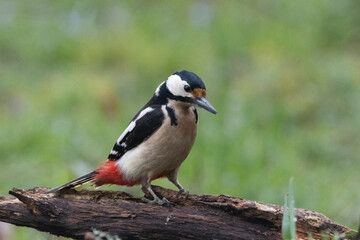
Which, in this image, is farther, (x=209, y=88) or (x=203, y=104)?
(x=209, y=88)

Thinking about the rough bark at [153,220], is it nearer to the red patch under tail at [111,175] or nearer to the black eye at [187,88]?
the red patch under tail at [111,175]

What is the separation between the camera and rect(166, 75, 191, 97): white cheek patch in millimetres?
3746

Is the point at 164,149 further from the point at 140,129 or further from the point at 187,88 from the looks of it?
the point at 187,88

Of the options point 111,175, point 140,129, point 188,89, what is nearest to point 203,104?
point 188,89

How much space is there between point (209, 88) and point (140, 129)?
2.99 meters

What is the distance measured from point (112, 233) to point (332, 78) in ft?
13.9

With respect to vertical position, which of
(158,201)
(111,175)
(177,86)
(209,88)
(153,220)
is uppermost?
(209,88)

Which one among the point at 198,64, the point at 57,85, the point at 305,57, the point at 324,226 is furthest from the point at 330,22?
the point at 324,226

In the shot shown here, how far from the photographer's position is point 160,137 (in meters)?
3.74

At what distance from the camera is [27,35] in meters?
7.94

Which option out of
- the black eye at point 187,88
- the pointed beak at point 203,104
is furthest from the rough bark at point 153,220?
the black eye at point 187,88

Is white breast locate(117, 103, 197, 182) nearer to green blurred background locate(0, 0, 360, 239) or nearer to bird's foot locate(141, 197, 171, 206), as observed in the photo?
bird's foot locate(141, 197, 171, 206)

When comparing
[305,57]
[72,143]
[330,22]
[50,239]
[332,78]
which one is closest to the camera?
[50,239]

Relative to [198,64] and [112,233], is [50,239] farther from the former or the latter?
[198,64]
